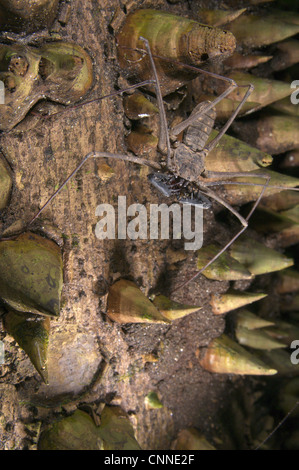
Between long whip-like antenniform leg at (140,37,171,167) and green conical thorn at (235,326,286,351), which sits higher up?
long whip-like antenniform leg at (140,37,171,167)

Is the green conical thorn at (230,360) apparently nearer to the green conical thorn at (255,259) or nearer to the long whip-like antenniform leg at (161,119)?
the green conical thorn at (255,259)

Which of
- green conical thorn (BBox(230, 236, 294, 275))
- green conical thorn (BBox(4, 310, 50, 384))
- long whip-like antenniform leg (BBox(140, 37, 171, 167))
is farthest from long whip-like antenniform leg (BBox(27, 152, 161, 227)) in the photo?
green conical thorn (BBox(230, 236, 294, 275))

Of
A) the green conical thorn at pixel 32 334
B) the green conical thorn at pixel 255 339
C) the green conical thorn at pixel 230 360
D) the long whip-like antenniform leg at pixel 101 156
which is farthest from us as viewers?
the green conical thorn at pixel 255 339

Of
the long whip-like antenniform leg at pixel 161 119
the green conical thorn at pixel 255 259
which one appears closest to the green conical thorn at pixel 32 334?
the long whip-like antenniform leg at pixel 161 119

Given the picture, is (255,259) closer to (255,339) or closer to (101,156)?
(255,339)

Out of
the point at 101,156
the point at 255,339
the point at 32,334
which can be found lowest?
the point at 255,339

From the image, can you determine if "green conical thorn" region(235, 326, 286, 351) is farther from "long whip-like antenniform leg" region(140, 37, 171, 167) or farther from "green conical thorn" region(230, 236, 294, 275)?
"long whip-like antenniform leg" region(140, 37, 171, 167)

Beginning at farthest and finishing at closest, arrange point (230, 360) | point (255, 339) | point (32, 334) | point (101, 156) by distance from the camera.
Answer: point (255, 339) → point (230, 360) → point (101, 156) → point (32, 334)

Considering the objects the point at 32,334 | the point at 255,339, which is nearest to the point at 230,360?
the point at 255,339

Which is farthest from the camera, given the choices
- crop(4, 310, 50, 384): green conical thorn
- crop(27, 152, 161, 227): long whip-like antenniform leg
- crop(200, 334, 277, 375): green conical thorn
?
crop(200, 334, 277, 375): green conical thorn
